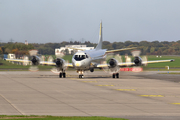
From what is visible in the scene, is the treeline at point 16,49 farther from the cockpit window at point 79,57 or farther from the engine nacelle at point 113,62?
the engine nacelle at point 113,62

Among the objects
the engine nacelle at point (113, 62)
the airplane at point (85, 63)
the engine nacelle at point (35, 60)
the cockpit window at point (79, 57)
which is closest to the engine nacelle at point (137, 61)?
the airplane at point (85, 63)

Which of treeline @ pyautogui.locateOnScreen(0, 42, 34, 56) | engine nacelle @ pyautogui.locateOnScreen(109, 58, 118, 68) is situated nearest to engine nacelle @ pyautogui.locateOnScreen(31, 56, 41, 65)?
engine nacelle @ pyautogui.locateOnScreen(109, 58, 118, 68)

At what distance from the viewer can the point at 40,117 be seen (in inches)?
570

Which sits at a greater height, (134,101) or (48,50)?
(48,50)

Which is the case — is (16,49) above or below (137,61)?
above

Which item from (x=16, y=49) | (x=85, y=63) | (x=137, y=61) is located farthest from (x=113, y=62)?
(x=16, y=49)

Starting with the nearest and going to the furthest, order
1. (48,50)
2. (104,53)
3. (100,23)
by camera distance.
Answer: (104,53) → (100,23) → (48,50)

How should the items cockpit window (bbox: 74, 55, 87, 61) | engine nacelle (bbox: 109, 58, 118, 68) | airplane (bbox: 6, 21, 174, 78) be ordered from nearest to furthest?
cockpit window (bbox: 74, 55, 87, 61) → airplane (bbox: 6, 21, 174, 78) → engine nacelle (bbox: 109, 58, 118, 68)

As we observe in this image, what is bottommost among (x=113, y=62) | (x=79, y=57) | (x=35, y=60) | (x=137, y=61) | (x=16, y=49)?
(x=113, y=62)

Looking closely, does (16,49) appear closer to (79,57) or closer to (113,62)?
(79,57)

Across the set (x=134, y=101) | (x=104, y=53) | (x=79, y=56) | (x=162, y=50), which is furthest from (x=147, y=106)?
(x=162, y=50)

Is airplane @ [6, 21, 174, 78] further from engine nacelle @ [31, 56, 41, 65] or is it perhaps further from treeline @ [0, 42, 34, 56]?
treeline @ [0, 42, 34, 56]

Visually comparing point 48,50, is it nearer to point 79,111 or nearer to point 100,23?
point 100,23

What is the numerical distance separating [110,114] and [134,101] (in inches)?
211
